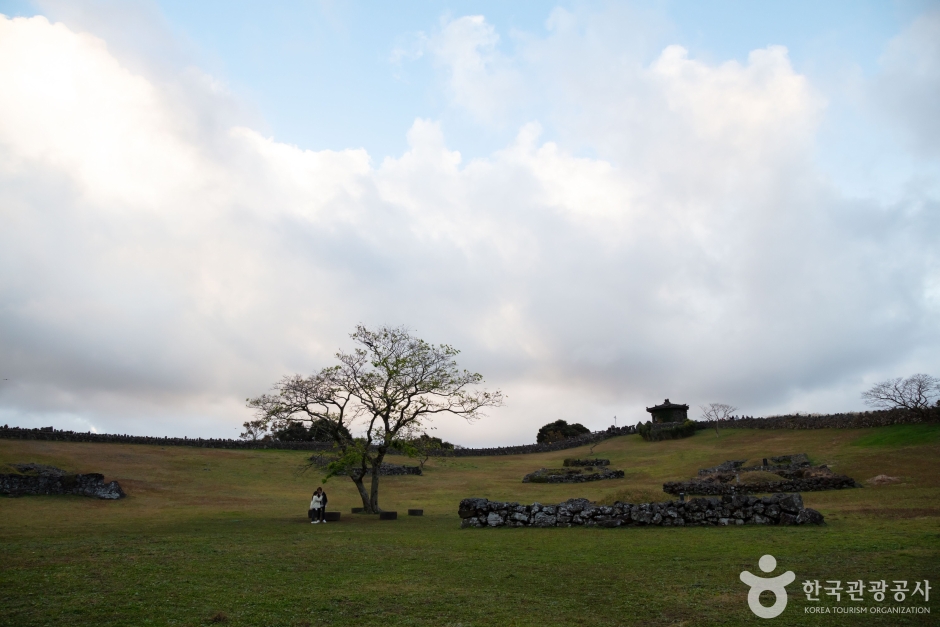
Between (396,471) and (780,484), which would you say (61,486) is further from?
(780,484)

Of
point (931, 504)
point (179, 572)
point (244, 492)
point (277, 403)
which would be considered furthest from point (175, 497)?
point (931, 504)

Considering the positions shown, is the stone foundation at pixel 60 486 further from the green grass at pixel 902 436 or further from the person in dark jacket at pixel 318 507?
the green grass at pixel 902 436

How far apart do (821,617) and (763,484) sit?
25306mm

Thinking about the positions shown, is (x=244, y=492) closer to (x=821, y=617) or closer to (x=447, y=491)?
(x=447, y=491)

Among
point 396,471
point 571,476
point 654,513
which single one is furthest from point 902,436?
point 396,471

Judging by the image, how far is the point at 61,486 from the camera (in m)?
35.8

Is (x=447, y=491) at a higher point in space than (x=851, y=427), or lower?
lower

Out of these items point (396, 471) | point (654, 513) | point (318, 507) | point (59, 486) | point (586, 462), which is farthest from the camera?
point (586, 462)

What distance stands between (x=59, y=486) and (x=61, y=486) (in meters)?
0.11

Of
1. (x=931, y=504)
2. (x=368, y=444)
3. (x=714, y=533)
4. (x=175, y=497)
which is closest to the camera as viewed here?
(x=714, y=533)

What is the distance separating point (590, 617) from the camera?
8602 millimetres

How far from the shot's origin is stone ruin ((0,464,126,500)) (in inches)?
1355

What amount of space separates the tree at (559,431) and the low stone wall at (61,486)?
71.9m
